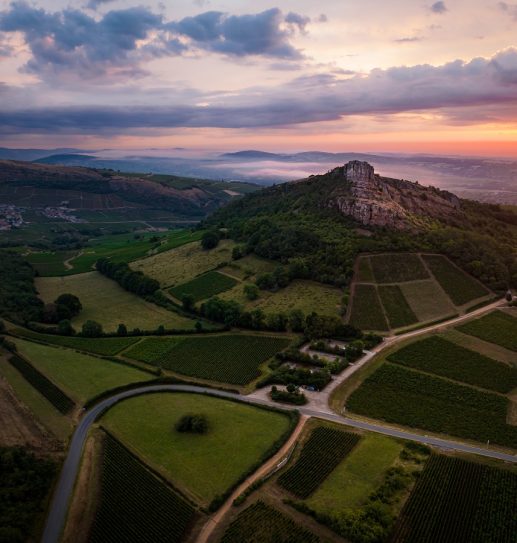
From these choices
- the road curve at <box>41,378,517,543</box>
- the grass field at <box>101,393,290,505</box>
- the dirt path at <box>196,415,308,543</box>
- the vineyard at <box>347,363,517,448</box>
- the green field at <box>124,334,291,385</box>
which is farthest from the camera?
the green field at <box>124,334,291,385</box>

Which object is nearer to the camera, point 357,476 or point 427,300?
point 357,476

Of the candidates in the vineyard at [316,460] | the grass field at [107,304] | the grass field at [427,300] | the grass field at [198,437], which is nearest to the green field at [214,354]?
the grass field at [198,437]

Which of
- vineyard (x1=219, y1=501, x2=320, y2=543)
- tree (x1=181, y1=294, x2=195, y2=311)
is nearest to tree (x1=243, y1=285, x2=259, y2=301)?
tree (x1=181, y1=294, x2=195, y2=311)

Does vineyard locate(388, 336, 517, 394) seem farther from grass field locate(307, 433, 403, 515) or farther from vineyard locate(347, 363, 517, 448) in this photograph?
grass field locate(307, 433, 403, 515)

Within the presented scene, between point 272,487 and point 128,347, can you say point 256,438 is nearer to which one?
point 272,487

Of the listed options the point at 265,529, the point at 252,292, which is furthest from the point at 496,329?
the point at 265,529

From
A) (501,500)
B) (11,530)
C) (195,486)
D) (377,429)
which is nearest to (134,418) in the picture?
(195,486)

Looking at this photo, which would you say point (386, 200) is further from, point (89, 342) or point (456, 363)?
point (89, 342)

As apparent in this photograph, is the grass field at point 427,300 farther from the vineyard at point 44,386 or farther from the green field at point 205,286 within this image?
the vineyard at point 44,386
